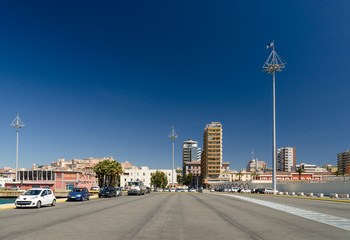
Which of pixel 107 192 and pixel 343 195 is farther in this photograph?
pixel 343 195

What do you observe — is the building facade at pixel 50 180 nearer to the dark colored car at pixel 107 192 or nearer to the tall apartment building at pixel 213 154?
the dark colored car at pixel 107 192

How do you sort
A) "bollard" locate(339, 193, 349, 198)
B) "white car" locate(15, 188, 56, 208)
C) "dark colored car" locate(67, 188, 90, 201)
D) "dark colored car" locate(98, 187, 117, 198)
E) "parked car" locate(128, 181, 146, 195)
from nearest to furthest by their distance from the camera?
→ "white car" locate(15, 188, 56, 208)
"dark colored car" locate(67, 188, 90, 201)
"bollard" locate(339, 193, 349, 198)
"dark colored car" locate(98, 187, 117, 198)
"parked car" locate(128, 181, 146, 195)

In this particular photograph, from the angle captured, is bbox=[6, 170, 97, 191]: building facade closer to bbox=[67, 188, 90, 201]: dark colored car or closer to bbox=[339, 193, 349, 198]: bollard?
bbox=[67, 188, 90, 201]: dark colored car

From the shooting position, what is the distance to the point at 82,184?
108000 mm

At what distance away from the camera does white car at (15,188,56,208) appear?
24800 millimetres

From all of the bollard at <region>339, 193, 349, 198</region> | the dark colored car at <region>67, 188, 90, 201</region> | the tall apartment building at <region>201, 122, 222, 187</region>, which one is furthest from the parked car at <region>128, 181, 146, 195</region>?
the tall apartment building at <region>201, 122, 222, 187</region>

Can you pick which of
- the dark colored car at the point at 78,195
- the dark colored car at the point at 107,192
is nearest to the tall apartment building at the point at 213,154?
the dark colored car at the point at 107,192

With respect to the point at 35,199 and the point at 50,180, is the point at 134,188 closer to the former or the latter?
the point at 35,199

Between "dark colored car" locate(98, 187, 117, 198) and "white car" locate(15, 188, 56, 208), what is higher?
"white car" locate(15, 188, 56, 208)

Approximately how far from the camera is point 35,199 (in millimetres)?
25203

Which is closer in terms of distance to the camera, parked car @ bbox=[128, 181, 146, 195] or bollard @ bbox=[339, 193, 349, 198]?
bollard @ bbox=[339, 193, 349, 198]

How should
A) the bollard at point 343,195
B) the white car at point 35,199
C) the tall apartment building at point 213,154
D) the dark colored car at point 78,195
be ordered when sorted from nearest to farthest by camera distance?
the white car at point 35,199
the dark colored car at point 78,195
the bollard at point 343,195
the tall apartment building at point 213,154

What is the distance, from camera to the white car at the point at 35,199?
24.8m

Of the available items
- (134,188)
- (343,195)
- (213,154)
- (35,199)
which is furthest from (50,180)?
(213,154)
